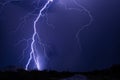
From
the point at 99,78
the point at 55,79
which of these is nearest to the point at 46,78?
the point at 55,79

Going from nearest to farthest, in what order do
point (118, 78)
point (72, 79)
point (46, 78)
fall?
point (72, 79)
point (46, 78)
point (118, 78)

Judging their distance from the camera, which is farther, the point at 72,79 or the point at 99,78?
the point at 99,78

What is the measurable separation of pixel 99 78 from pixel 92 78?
0.94ft

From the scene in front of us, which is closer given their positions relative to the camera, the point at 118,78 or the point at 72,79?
the point at 72,79

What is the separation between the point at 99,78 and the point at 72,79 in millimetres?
1770

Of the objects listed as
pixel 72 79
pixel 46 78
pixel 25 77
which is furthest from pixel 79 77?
pixel 25 77

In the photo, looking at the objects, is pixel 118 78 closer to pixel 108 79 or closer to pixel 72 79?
pixel 108 79

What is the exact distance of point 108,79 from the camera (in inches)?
509

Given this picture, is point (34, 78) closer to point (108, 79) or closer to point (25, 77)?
point (25, 77)

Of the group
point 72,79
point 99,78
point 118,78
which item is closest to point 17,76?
point 72,79

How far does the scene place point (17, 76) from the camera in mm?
12797

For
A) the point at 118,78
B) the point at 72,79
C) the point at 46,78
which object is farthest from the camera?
the point at 118,78

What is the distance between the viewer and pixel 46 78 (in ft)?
41.3

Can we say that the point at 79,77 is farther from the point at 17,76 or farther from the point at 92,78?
the point at 17,76
